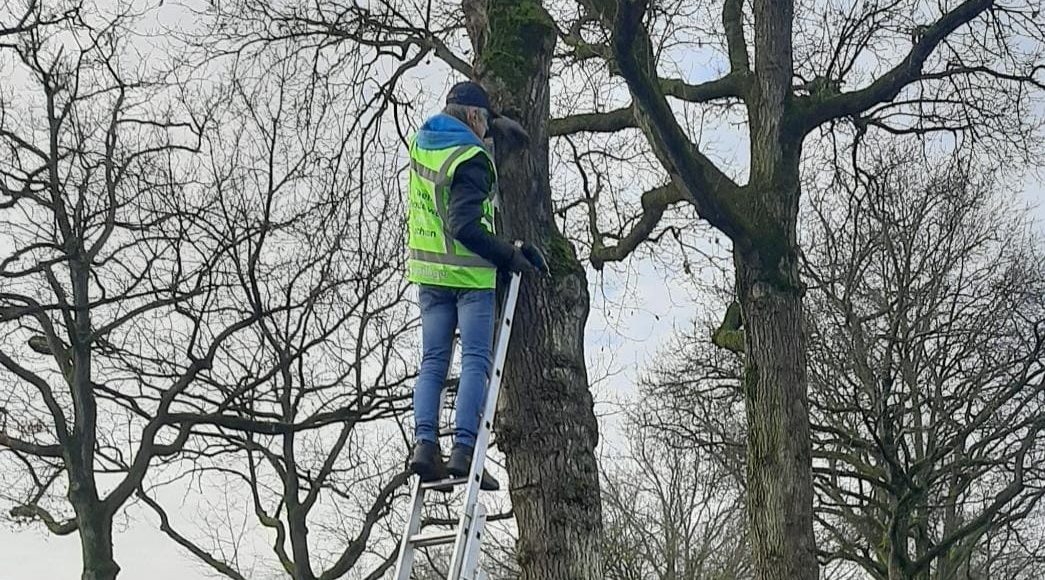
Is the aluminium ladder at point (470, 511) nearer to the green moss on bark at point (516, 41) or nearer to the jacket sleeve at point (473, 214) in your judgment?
the jacket sleeve at point (473, 214)

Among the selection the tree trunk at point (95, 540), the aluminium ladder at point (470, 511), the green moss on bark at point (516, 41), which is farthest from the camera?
the tree trunk at point (95, 540)

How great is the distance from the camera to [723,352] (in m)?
15.6

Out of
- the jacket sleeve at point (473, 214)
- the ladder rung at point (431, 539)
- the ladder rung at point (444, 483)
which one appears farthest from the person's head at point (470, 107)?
the ladder rung at point (431, 539)

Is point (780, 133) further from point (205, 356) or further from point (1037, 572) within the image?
point (1037, 572)

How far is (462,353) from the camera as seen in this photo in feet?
15.5

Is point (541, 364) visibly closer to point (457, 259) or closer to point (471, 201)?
point (457, 259)

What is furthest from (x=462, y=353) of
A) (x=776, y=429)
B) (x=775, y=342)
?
(x=775, y=342)

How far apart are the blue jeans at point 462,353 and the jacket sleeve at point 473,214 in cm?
22

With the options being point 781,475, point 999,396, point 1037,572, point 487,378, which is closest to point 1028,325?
point 999,396

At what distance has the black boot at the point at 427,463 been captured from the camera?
464 cm

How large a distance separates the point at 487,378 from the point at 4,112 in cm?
1019

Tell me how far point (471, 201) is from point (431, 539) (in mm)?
1367

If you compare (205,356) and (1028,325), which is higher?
(1028,325)

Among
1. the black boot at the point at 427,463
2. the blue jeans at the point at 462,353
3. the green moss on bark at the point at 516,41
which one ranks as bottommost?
the black boot at the point at 427,463
